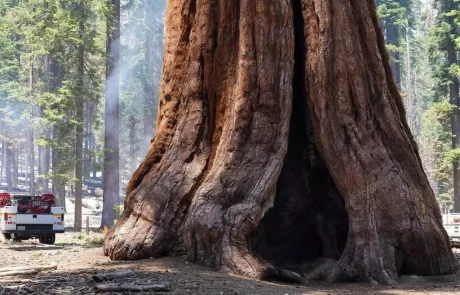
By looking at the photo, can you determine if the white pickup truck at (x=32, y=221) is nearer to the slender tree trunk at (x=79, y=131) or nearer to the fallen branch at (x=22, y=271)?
the slender tree trunk at (x=79, y=131)

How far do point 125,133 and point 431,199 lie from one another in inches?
2055

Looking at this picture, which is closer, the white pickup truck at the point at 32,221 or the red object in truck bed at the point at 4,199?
the white pickup truck at the point at 32,221

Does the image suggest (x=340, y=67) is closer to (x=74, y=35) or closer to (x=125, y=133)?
(x=74, y=35)

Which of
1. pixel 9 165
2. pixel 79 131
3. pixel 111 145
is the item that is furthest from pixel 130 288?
pixel 9 165

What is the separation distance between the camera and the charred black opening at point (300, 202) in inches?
460

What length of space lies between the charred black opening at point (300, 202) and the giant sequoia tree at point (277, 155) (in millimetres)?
25

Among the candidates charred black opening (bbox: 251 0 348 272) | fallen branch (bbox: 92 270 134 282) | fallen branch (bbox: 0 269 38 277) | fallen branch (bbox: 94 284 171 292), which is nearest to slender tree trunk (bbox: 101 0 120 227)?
charred black opening (bbox: 251 0 348 272)

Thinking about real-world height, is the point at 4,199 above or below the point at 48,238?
above

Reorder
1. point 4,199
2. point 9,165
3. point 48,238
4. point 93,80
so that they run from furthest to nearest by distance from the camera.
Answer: point 9,165
point 93,80
point 4,199
point 48,238

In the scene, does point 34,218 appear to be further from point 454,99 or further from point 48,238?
point 454,99

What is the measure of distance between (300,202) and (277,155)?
6.23 ft

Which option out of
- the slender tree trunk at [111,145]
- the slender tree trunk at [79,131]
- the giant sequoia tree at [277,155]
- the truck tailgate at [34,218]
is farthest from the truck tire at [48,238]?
the giant sequoia tree at [277,155]

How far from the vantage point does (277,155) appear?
10.3 metres

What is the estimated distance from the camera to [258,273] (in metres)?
8.98
